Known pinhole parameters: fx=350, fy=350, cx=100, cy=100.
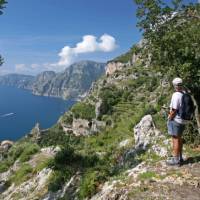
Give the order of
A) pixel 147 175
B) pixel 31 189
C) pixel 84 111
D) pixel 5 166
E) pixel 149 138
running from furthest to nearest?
pixel 84 111 < pixel 5 166 < pixel 149 138 < pixel 31 189 < pixel 147 175

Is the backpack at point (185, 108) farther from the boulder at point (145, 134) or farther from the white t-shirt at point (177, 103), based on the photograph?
the boulder at point (145, 134)

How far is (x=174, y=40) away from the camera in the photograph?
13.9 m

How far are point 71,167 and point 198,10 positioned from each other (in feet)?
34.8

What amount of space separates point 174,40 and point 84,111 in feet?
468

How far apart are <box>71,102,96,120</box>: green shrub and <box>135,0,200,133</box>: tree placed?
127880 millimetres

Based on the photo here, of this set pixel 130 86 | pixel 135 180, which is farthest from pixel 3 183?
pixel 130 86

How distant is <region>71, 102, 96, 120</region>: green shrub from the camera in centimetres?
14638

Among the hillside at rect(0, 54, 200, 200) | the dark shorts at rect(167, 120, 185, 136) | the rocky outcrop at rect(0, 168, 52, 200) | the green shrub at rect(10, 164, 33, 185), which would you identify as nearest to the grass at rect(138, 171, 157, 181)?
the hillside at rect(0, 54, 200, 200)

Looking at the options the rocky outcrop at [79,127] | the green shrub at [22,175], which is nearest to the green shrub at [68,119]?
the rocky outcrop at [79,127]

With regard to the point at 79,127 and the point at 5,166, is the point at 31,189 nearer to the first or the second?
the point at 5,166

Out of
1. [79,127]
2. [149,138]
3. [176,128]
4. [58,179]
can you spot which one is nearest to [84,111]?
[79,127]

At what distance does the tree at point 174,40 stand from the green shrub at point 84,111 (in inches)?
5035

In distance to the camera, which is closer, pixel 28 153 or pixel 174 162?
pixel 174 162

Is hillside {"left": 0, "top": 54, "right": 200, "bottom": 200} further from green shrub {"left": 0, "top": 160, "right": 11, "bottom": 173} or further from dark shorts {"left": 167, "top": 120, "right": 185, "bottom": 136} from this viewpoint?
dark shorts {"left": 167, "top": 120, "right": 185, "bottom": 136}
